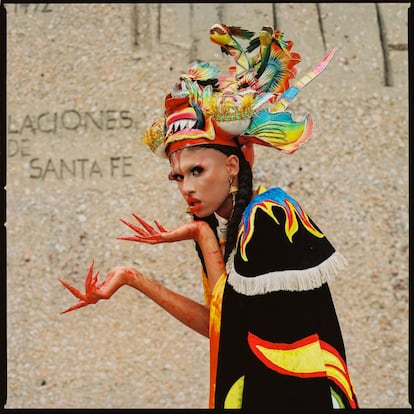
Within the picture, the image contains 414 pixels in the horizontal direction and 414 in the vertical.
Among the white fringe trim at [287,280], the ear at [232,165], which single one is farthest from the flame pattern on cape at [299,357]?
the ear at [232,165]

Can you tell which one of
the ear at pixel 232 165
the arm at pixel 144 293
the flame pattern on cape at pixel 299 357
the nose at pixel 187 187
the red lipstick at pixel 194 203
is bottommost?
the flame pattern on cape at pixel 299 357

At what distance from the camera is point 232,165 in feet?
7.52

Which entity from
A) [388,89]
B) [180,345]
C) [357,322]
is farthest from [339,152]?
[180,345]

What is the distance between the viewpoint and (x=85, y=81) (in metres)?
5.41

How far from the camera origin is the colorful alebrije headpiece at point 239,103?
7.35 ft

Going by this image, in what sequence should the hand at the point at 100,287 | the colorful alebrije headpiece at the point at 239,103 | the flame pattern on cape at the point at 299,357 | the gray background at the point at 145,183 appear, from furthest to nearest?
the gray background at the point at 145,183 → the colorful alebrije headpiece at the point at 239,103 → the hand at the point at 100,287 → the flame pattern on cape at the point at 299,357

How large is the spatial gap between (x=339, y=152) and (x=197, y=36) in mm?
1426

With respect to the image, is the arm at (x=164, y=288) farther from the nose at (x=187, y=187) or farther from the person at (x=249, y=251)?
the nose at (x=187, y=187)

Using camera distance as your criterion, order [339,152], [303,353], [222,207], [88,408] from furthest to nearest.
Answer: [339,152]
[88,408]
[222,207]
[303,353]

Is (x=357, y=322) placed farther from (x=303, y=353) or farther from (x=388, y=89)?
(x=303, y=353)

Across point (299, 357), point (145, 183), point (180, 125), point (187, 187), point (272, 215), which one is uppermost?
point (145, 183)

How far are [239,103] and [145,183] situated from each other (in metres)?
3.17

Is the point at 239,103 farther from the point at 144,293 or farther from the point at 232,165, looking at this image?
the point at 144,293

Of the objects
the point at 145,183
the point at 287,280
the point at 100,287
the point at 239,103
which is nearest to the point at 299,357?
the point at 287,280
